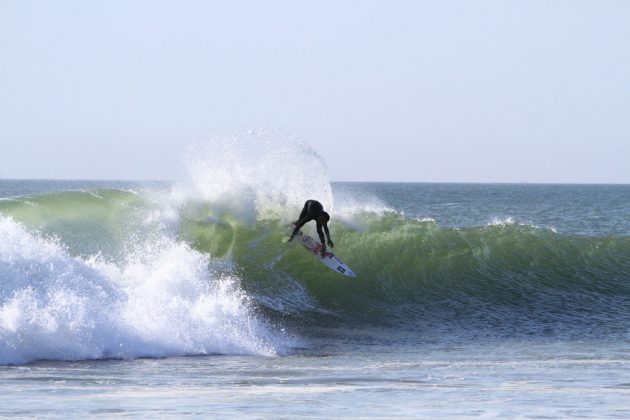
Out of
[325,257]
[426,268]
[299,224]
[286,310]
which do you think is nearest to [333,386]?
[286,310]

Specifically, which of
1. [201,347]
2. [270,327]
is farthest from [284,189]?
[201,347]

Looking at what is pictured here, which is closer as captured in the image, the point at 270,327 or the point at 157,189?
the point at 270,327

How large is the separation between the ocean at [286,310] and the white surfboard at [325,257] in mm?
246

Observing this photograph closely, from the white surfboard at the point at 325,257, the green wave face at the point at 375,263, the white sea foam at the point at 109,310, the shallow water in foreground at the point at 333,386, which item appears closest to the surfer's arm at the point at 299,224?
the white surfboard at the point at 325,257

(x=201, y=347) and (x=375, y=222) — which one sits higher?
(x=375, y=222)

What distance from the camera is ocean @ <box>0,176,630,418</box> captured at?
9453 millimetres

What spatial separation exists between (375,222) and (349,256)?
295 centimetres

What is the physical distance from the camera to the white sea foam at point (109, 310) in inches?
463

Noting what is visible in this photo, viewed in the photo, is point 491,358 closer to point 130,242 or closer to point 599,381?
point 599,381

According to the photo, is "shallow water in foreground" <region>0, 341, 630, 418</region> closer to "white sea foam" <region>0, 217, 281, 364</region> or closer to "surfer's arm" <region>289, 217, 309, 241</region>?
"white sea foam" <region>0, 217, 281, 364</region>

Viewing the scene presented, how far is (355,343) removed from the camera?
14.4 meters

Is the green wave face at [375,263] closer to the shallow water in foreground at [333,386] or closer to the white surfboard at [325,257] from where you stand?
the white surfboard at [325,257]

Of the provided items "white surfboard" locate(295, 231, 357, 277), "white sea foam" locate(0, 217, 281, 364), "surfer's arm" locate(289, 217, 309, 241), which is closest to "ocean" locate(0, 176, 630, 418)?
"white sea foam" locate(0, 217, 281, 364)

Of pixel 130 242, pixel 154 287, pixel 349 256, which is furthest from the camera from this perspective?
pixel 349 256
